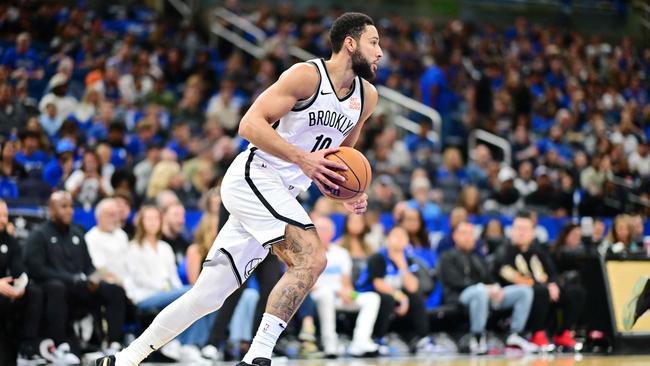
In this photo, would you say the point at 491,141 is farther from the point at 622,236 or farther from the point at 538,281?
the point at 538,281

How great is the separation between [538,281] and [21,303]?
5.94 metres

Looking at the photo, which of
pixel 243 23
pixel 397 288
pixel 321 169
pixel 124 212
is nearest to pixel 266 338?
pixel 321 169

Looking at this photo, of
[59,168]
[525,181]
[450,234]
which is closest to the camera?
[59,168]

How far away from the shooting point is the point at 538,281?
11672 millimetres

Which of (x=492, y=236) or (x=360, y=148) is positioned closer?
(x=492, y=236)

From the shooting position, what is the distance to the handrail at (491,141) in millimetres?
18312

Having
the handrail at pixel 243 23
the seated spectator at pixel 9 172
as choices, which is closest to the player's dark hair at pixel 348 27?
the seated spectator at pixel 9 172

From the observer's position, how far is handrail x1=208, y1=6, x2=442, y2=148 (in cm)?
1816

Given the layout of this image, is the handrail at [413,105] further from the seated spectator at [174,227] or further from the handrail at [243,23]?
the seated spectator at [174,227]

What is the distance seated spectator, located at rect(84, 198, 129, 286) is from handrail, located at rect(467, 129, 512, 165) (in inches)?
377

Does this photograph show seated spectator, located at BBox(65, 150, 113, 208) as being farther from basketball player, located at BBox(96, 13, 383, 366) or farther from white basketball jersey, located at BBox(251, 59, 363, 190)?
white basketball jersey, located at BBox(251, 59, 363, 190)

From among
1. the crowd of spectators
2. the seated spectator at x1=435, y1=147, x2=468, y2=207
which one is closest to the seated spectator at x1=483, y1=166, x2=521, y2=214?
the crowd of spectators

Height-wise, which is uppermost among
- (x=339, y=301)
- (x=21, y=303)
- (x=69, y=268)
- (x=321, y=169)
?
(x=321, y=169)

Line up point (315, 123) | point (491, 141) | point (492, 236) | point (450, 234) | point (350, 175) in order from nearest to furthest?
point (350, 175) → point (315, 123) → point (450, 234) → point (492, 236) → point (491, 141)
